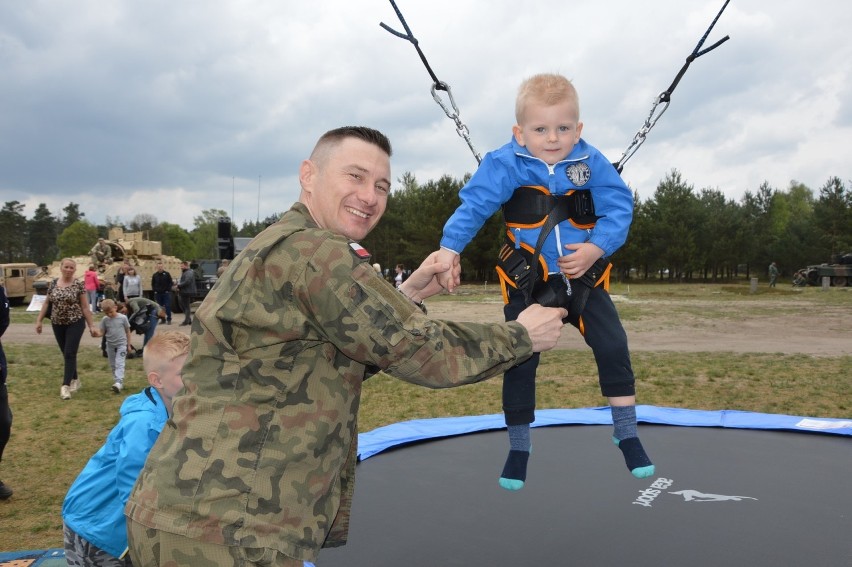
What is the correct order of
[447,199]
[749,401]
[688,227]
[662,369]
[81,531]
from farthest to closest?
[688,227] < [447,199] < [662,369] < [749,401] < [81,531]

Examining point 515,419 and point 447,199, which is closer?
point 515,419

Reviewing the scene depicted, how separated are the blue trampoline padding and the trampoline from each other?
13mm

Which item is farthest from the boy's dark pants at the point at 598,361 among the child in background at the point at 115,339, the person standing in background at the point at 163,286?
the person standing in background at the point at 163,286

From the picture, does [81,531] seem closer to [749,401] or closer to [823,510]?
[823,510]

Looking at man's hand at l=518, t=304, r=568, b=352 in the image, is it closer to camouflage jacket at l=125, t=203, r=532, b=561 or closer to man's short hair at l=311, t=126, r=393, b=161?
camouflage jacket at l=125, t=203, r=532, b=561

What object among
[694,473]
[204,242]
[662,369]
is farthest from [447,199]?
[204,242]

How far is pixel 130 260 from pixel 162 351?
18.5 m

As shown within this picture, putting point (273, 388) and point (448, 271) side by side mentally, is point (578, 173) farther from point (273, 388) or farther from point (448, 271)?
point (273, 388)

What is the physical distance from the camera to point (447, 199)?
35188mm

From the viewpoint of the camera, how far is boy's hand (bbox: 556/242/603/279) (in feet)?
6.75

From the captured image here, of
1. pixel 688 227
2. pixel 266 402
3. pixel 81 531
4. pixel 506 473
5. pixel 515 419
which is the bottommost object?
pixel 81 531

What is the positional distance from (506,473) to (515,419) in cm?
18

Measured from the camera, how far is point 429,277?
2.18m

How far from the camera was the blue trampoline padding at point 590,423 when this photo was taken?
168 inches
